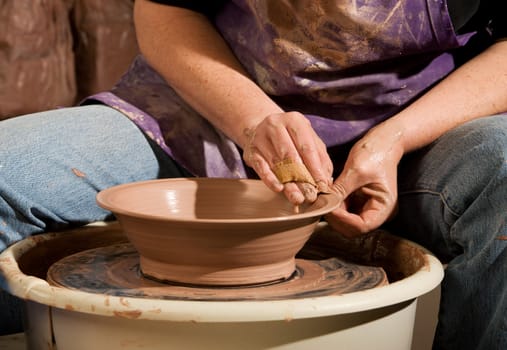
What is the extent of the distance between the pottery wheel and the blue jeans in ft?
0.37

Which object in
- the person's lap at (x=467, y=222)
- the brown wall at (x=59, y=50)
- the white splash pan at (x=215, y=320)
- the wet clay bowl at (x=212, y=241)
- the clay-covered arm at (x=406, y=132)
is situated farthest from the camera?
the brown wall at (x=59, y=50)

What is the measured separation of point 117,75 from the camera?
87.1 inches

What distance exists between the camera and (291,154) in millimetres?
1103

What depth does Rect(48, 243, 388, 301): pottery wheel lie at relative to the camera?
100 cm

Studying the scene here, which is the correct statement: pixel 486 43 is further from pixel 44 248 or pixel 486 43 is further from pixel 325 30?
pixel 44 248

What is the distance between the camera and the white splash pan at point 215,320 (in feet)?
2.83

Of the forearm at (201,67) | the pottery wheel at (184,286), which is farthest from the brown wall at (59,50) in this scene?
the pottery wheel at (184,286)

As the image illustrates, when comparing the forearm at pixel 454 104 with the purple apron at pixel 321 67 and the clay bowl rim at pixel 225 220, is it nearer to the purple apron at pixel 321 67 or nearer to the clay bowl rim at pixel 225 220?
A: the purple apron at pixel 321 67

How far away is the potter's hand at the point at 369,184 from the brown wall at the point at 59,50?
118 cm

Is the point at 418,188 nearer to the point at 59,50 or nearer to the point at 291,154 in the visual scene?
the point at 291,154

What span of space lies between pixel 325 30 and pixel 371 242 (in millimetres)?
381

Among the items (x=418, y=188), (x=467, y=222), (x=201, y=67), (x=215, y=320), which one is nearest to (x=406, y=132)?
(x=418, y=188)

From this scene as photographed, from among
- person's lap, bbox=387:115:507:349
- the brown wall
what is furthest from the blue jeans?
the brown wall

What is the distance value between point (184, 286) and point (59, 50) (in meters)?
1.31
